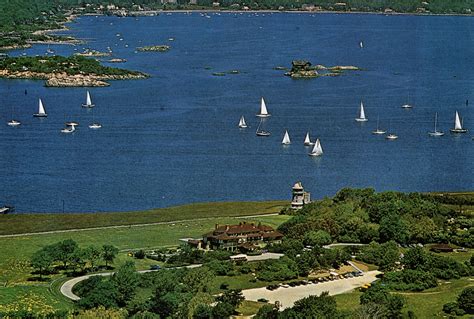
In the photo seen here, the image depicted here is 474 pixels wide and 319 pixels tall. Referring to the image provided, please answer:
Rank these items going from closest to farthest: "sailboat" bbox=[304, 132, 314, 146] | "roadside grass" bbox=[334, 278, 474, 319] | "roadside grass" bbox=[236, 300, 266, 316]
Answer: "roadside grass" bbox=[236, 300, 266, 316] < "roadside grass" bbox=[334, 278, 474, 319] < "sailboat" bbox=[304, 132, 314, 146]

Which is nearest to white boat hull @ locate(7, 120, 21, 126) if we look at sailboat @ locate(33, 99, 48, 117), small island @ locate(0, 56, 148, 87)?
sailboat @ locate(33, 99, 48, 117)

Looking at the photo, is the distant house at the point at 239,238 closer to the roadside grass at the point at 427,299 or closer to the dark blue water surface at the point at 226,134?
the roadside grass at the point at 427,299

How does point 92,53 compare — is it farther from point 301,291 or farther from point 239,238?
point 301,291

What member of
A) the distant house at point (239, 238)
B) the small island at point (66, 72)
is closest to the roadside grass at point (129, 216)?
the distant house at point (239, 238)

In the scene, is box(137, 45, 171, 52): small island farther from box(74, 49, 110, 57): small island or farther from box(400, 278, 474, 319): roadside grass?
box(400, 278, 474, 319): roadside grass

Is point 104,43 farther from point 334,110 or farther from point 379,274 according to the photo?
point 379,274

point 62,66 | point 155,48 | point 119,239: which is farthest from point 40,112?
point 155,48

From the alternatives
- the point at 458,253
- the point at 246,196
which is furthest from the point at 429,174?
the point at 458,253
